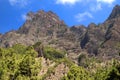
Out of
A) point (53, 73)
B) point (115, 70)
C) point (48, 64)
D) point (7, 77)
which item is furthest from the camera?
point (48, 64)

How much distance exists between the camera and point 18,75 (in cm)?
6216

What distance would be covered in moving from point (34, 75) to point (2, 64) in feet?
27.1

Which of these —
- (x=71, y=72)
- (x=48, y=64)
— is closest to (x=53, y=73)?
(x=48, y=64)

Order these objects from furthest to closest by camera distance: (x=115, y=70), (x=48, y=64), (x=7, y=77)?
1. (x=48, y=64)
2. (x=7, y=77)
3. (x=115, y=70)

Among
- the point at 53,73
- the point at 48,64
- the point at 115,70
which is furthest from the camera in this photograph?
the point at 48,64

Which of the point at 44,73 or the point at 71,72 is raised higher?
the point at 44,73

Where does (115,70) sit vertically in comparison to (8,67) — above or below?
below

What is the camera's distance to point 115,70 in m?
59.2

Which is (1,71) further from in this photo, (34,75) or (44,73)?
(44,73)

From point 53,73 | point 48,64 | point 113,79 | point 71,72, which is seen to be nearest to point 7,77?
point 71,72

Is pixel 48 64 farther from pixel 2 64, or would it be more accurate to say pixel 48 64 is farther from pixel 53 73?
pixel 2 64

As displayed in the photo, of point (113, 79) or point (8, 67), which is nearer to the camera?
point (113, 79)

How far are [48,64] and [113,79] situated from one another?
69.8m

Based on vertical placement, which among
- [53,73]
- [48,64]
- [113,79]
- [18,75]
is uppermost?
[48,64]
